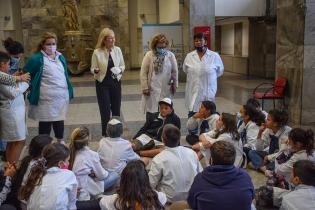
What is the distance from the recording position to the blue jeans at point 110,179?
12.6ft

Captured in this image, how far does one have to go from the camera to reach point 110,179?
12.7 ft

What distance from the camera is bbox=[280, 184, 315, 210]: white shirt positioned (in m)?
2.67

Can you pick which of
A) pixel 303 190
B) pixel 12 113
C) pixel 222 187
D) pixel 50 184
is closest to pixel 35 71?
pixel 12 113

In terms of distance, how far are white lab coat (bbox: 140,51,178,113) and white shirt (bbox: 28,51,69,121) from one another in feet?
4.00

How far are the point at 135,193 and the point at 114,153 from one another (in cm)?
156

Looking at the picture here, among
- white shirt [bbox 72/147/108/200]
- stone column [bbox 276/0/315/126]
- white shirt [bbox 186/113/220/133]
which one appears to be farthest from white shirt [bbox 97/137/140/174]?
stone column [bbox 276/0/315/126]

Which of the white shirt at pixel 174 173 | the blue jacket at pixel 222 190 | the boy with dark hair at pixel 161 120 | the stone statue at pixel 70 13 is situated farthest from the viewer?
the stone statue at pixel 70 13

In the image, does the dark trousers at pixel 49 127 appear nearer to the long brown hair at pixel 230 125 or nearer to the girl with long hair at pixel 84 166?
the girl with long hair at pixel 84 166

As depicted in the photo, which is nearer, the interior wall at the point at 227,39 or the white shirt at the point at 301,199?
the white shirt at the point at 301,199

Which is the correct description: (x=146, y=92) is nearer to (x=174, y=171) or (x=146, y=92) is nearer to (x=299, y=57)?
(x=174, y=171)

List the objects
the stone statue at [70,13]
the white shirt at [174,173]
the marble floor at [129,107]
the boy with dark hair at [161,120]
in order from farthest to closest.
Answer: the stone statue at [70,13]
the marble floor at [129,107]
the boy with dark hair at [161,120]
the white shirt at [174,173]

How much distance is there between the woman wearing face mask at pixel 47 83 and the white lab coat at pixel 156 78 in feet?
3.93

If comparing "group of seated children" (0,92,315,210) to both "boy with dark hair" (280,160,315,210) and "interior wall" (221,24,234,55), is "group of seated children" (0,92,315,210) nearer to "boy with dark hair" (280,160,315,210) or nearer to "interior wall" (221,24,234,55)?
"boy with dark hair" (280,160,315,210)

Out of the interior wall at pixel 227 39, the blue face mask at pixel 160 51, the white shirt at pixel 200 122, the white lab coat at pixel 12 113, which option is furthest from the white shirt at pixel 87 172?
the interior wall at pixel 227 39
